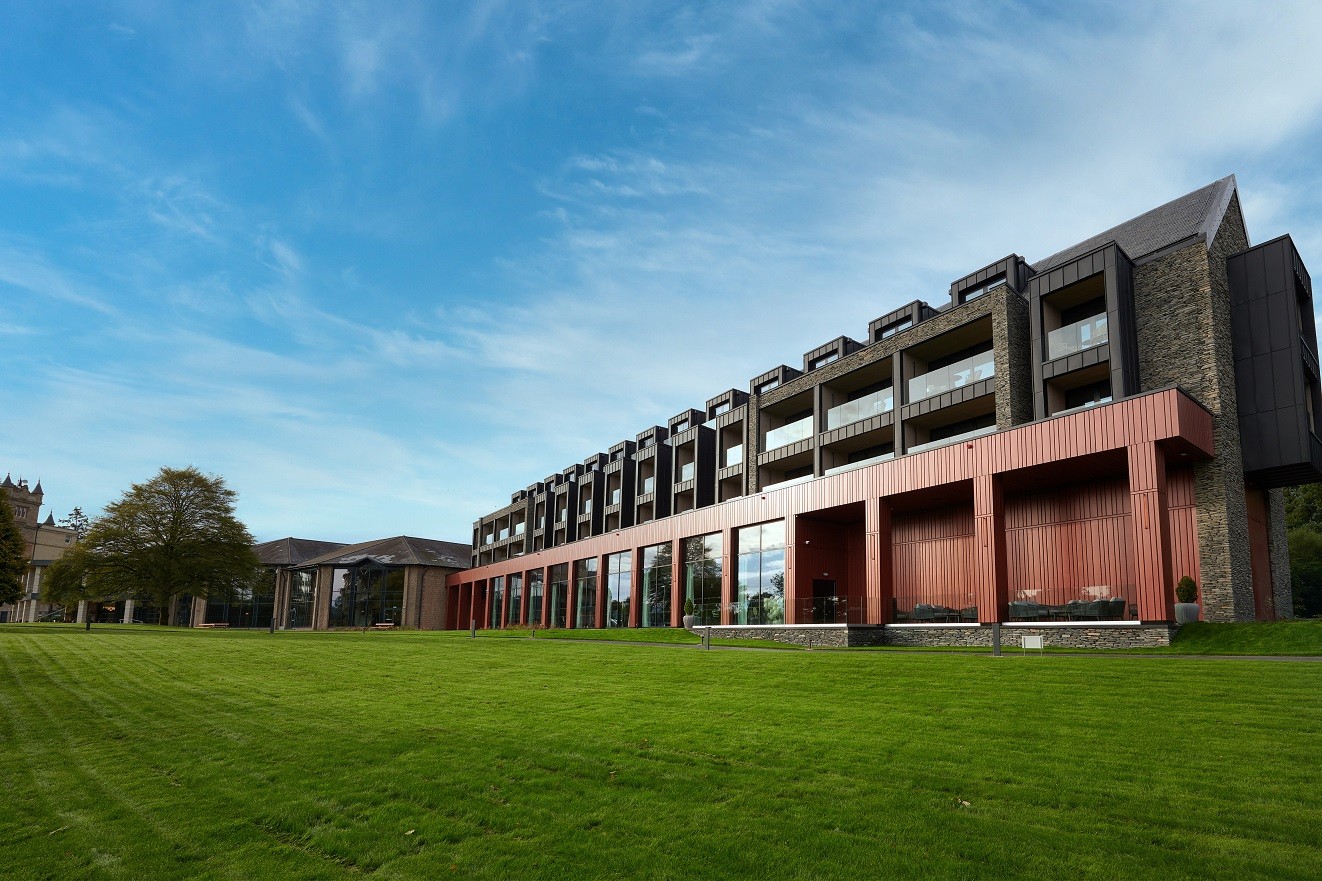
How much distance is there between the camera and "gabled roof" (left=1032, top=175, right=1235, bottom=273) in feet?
90.9

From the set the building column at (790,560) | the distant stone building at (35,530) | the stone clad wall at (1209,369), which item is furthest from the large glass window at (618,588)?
the distant stone building at (35,530)

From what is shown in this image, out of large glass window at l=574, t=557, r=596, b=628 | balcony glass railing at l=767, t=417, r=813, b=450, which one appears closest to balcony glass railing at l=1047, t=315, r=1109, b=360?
balcony glass railing at l=767, t=417, r=813, b=450

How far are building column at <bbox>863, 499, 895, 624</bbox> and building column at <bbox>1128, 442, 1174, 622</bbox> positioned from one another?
9.28 metres

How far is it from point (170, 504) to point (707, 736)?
4938 centimetres

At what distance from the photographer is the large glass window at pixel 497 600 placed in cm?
7151

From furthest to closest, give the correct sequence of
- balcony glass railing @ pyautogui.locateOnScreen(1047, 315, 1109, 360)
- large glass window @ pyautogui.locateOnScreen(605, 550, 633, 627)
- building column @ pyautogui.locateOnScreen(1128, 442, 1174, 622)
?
large glass window @ pyautogui.locateOnScreen(605, 550, 633, 627) → balcony glass railing @ pyautogui.locateOnScreen(1047, 315, 1109, 360) → building column @ pyautogui.locateOnScreen(1128, 442, 1174, 622)

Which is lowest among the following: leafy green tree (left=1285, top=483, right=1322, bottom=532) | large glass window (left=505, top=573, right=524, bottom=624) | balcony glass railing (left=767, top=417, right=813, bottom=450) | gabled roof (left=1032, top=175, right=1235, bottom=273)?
large glass window (left=505, top=573, right=524, bottom=624)

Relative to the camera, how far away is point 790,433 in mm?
42406

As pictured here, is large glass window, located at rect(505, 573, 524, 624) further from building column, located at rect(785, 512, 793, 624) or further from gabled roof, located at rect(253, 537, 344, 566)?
building column, located at rect(785, 512, 793, 624)

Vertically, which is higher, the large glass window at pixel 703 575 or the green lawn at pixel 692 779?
the large glass window at pixel 703 575

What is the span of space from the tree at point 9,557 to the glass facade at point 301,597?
33.7 m

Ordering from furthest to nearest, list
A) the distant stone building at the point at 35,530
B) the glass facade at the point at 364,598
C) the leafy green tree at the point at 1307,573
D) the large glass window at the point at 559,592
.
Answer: the distant stone building at the point at 35,530 < the glass facade at the point at 364,598 < the large glass window at the point at 559,592 < the leafy green tree at the point at 1307,573

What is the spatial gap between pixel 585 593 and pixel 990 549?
33.8 meters

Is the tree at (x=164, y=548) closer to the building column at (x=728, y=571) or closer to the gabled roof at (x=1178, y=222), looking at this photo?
the building column at (x=728, y=571)
